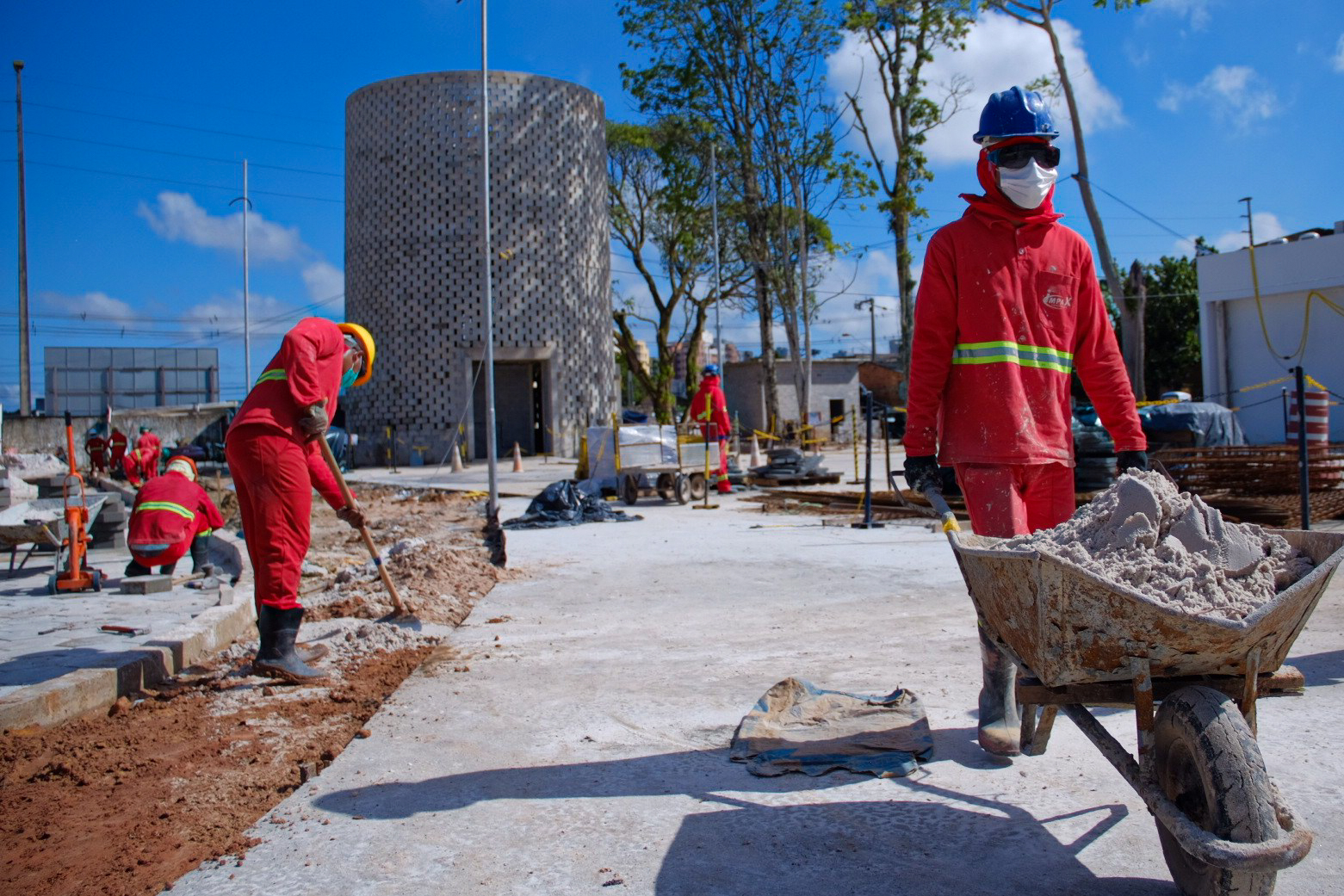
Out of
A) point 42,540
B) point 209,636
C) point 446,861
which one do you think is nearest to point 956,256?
point 446,861

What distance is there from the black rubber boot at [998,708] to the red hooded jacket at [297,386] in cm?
317

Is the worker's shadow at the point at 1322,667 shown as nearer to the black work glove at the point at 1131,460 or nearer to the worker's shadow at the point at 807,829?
the black work glove at the point at 1131,460

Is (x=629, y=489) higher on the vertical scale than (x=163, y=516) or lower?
lower

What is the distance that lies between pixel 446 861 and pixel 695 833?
2.15 feet

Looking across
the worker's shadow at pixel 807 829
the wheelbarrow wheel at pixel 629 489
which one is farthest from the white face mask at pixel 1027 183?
the wheelbarrow wheel at pixel 629 489

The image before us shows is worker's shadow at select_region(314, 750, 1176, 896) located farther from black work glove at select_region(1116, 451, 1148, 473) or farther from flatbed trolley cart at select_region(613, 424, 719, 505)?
flatbed trolley cart at select_region(613, 424, 719, 505)

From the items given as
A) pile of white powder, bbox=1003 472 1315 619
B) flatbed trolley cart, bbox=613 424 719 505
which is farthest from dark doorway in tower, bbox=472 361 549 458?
pile of white powder, bbox=1003 472 1315 619

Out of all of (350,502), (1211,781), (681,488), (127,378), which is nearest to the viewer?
(1211,781)

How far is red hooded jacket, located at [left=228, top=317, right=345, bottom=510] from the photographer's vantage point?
473 cm

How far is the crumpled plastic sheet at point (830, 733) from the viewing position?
3.20m

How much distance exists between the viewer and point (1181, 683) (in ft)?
7.68

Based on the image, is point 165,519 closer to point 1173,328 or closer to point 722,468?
point 722,468

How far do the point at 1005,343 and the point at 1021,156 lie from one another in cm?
63

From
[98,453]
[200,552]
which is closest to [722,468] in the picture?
[200,552]
